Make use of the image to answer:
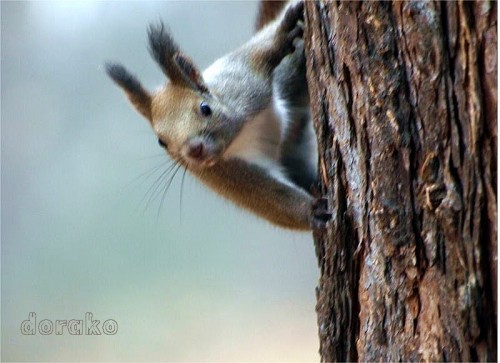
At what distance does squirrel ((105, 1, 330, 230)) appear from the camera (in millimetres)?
1653

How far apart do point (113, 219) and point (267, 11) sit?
0.91 metres

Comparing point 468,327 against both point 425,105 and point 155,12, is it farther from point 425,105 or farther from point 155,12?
point 155,12

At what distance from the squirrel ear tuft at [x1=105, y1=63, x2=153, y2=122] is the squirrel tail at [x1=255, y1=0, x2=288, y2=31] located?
0.45m

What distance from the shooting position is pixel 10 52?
7.62 feet

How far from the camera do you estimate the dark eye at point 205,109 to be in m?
1.68

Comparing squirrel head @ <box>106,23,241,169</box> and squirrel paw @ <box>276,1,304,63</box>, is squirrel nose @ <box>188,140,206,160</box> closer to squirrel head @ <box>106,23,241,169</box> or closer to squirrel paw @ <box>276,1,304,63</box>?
squirrel head @ <box>106,23,241,169</box>

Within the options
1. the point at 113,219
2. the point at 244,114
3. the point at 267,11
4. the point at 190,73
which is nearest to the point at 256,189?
the point at 244,114

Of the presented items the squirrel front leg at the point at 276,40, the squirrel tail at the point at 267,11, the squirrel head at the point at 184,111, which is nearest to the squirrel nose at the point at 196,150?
the squirrel head at the point at 184,111

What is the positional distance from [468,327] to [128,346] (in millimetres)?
1431

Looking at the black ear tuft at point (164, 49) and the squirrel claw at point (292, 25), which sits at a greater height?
the squirrel claw at point (292, 25)

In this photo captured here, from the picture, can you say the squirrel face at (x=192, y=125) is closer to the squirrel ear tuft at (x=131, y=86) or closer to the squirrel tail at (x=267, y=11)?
the squirrel ear tuft at (x=131, y=86)

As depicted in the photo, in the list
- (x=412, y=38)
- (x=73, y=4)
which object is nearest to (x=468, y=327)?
(x=412, y=38)

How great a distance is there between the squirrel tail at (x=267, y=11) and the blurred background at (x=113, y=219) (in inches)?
8.0

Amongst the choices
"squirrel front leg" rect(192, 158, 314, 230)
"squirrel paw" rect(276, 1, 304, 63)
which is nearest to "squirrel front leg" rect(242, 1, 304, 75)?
"squirrel paw" rect(276, 1, 304, 63)
